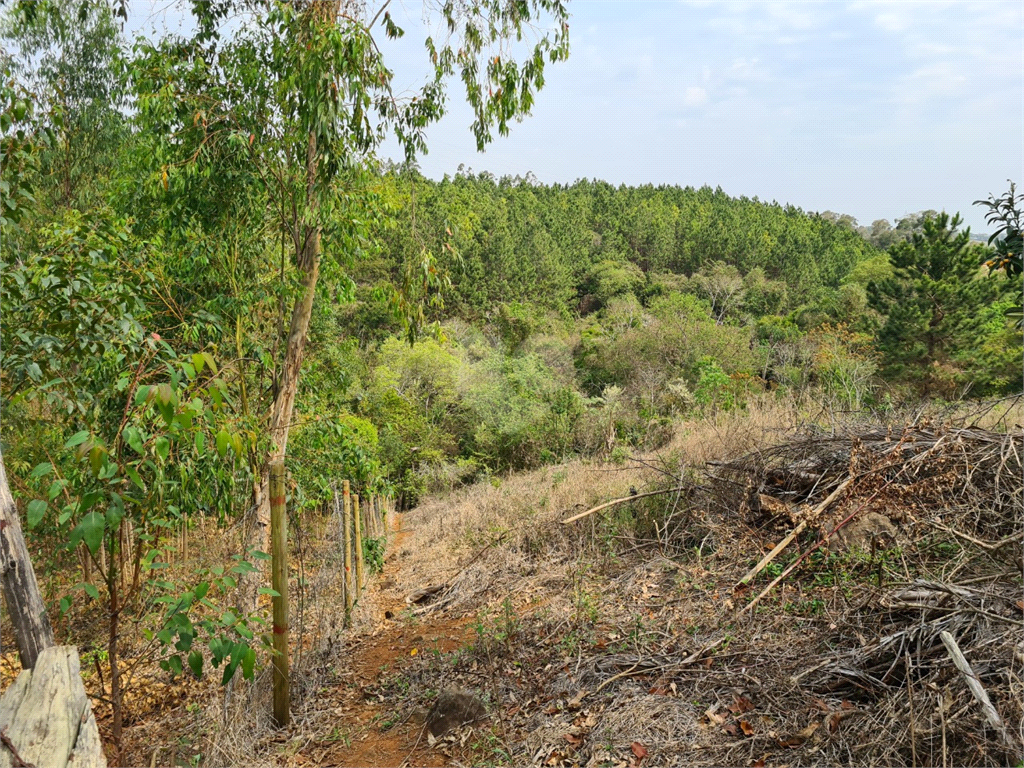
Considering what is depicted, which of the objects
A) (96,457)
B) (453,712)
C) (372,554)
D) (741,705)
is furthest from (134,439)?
(372,554)

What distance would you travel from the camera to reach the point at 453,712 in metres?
3.77

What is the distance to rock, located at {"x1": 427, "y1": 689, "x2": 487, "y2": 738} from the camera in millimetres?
3734

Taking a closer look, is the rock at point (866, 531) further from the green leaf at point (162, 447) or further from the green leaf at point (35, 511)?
the green leaf at point (35, 511)

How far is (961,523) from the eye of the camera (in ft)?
14.6

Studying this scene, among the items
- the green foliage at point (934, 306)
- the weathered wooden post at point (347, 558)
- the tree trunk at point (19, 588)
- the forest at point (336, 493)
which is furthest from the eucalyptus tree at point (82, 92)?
the green foliage at point (934, 306)

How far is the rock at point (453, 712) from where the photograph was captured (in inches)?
147

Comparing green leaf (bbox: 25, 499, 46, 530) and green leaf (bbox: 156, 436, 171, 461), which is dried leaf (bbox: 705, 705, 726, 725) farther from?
green leaf (bbox: 25, 499, 46, 530)

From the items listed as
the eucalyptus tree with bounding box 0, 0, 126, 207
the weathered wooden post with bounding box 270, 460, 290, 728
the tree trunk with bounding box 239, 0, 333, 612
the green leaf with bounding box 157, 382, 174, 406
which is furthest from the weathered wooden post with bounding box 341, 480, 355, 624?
the eucalyptus tree with bounding box 0, 0, 126, 207

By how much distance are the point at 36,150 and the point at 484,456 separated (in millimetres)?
16706

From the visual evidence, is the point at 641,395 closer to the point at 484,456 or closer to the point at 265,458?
the point at 484,456

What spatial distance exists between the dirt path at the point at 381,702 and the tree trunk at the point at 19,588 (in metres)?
1.67

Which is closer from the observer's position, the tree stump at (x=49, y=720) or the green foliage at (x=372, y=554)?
the tree stump at (x=49, y=720)

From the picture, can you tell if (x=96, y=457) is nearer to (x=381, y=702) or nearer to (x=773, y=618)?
(x=381, y=702)

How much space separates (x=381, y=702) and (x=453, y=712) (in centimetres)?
81
